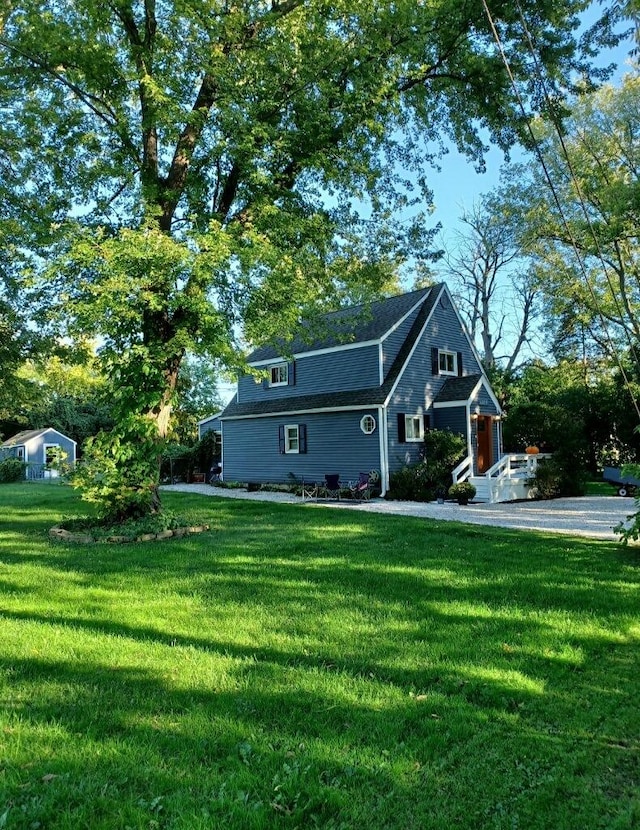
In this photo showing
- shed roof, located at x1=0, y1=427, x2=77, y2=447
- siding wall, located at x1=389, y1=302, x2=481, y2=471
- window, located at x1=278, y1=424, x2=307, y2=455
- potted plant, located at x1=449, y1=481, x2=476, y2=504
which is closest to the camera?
potted plant, located at x1=449, y1=481, x2=476, y2=504

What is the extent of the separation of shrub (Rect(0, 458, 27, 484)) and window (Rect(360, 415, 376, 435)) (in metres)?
25.3

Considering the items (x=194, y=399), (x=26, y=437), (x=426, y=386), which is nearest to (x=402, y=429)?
(x=426, y=386)

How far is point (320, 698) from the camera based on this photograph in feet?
11.0

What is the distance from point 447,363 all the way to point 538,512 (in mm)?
8659

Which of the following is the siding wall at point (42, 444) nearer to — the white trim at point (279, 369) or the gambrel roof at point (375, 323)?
the white trim at point (279, 369)

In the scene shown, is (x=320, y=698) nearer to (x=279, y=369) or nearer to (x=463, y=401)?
(x=463, y=401)

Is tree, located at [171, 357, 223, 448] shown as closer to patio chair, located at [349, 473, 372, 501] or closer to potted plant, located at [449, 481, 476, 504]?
patio chair, located at [349, 473, 372, 501]

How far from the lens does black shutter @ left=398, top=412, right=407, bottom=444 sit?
18859 mm

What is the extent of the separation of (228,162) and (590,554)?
9.31m

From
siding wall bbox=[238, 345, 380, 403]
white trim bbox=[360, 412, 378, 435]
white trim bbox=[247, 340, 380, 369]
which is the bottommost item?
white trim bbox=[360, 412, 378, 435]

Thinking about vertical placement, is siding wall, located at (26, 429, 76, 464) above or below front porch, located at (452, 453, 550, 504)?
above

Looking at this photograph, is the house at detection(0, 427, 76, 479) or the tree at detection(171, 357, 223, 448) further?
the house at detection(0, 427, 76, 479)

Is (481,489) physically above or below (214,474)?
below

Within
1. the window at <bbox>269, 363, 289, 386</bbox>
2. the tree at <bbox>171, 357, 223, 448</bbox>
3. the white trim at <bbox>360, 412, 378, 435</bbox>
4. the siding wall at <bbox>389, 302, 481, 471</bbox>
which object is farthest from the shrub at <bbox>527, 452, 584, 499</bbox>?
the tree at <bbox>171, 357, 223, 448</bbox>
